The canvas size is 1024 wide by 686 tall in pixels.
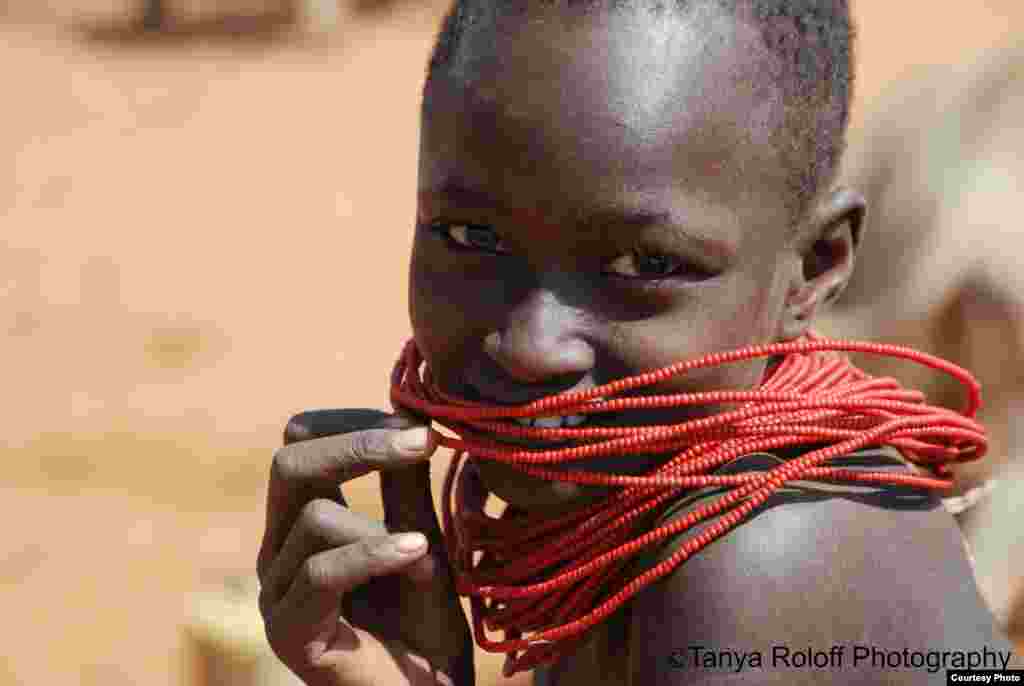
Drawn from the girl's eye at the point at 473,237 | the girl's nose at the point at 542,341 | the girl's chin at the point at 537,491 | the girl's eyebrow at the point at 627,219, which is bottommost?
the girl's chin at the point at 537,491

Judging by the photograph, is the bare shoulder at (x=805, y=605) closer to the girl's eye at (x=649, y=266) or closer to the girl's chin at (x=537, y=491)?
the girl's chin at (x=537, y=491)

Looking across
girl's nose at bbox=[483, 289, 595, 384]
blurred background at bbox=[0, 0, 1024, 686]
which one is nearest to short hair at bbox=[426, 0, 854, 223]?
girl's nose at bbox=[483, 289, 595, 384]

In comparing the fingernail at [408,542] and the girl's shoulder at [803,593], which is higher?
the girl's shoulder at [803,593]

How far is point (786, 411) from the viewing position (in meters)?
1.69

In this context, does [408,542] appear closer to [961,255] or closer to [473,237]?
[473,237]

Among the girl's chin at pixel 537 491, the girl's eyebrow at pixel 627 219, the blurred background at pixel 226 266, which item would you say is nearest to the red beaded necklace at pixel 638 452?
the girl's chin at pixel 537 491

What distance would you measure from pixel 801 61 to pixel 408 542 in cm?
76

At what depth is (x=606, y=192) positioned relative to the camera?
5.06 feet

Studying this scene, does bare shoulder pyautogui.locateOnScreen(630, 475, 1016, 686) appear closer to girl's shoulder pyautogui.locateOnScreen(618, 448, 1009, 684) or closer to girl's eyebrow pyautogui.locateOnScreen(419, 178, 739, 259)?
girl's shoulder pyautogui.locateOnScreen(618, 448, 1009, 684)

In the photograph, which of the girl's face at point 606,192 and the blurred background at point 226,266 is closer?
the girl's face at point 606,192

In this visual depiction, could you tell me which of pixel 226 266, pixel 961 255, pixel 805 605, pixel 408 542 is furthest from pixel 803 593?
pixel 226 266

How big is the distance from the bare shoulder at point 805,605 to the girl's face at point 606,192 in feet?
0.59

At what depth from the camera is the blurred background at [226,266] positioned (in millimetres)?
3500

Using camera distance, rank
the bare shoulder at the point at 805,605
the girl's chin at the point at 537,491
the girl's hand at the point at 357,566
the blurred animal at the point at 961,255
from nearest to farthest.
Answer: the bare shoulder at the point at 805,605 → the girl's chin at the point at 537,491 → the girl's hand at the point at 357,566 → the blurred animal at the point at 961,255
